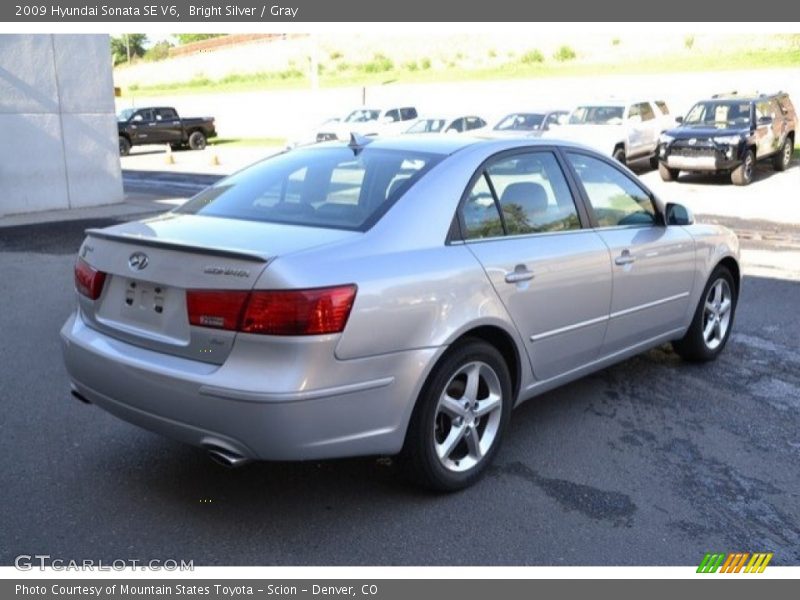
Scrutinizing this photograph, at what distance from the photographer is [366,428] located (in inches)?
132

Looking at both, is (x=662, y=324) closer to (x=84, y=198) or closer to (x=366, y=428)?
(x=366, y=428)

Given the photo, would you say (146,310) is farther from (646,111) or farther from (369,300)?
(646,111)

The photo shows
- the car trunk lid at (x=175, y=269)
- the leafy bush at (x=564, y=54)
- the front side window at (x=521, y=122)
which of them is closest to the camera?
the car trunk lid at (x=175, y=269)

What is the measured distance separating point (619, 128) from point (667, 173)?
1.87 m

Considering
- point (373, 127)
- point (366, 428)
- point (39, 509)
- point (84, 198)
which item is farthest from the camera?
point (373, 127)

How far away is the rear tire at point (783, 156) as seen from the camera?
66.5 ft

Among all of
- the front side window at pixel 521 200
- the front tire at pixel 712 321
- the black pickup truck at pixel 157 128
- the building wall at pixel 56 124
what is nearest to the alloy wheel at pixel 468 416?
the front side window at pixel 521 200

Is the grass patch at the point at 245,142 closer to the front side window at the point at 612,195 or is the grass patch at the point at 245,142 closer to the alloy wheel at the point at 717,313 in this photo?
the alloy wheel at the point at 717,313

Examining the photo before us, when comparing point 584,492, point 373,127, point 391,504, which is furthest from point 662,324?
point 373,127

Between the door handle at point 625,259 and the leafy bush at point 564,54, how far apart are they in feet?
146

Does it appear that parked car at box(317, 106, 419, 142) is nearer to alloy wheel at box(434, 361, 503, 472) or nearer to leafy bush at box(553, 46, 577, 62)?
leafy bush at box(553, 46, 577, 62)

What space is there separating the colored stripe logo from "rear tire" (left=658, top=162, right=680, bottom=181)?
17031 millimetres

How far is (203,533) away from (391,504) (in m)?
0.85

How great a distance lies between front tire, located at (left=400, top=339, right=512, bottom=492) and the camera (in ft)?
11.8
